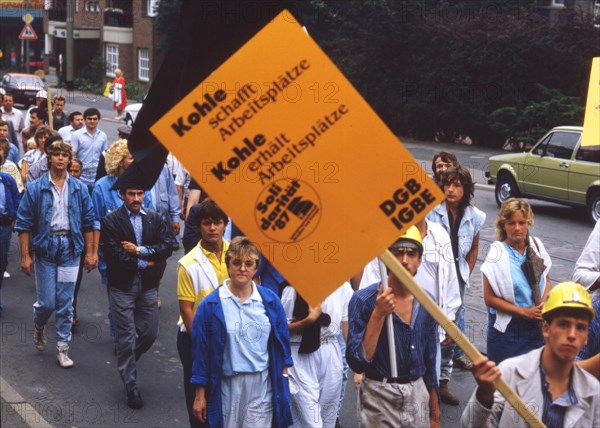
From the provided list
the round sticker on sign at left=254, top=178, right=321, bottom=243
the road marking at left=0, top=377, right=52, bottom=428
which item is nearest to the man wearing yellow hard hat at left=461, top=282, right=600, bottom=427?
the round sticker on sign at left=254, top=178, right=321, bottom=243

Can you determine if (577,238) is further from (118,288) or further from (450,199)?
(118,288)

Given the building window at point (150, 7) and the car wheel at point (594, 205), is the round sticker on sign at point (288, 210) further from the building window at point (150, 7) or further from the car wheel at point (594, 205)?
the building window at point (150, 7)

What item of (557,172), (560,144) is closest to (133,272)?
(557,172)

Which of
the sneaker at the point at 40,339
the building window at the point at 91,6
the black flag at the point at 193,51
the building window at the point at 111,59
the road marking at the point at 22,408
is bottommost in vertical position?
the building window at the point at 111,59

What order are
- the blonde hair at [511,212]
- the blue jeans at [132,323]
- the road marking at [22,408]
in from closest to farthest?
the blonde hair at [511,212] < the road marking at [22,408] < the blue jeans at [132,323]

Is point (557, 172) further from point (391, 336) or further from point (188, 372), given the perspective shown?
point (391, 336)

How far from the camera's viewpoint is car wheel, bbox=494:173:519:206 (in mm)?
19545

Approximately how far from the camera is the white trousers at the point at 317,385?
6477mm

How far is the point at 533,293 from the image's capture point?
6.91 metres

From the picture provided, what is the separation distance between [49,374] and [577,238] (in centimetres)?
995

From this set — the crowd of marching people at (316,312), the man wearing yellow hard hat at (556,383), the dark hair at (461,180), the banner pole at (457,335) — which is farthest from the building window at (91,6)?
the banner pole at (457,335)

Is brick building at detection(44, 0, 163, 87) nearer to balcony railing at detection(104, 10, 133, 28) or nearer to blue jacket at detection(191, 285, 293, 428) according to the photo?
balcony railing at detection(104, 10, 133, 28)

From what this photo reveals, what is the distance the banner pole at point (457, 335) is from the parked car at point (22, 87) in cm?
3884

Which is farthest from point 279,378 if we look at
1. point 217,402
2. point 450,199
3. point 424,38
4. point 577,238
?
point 424,38
